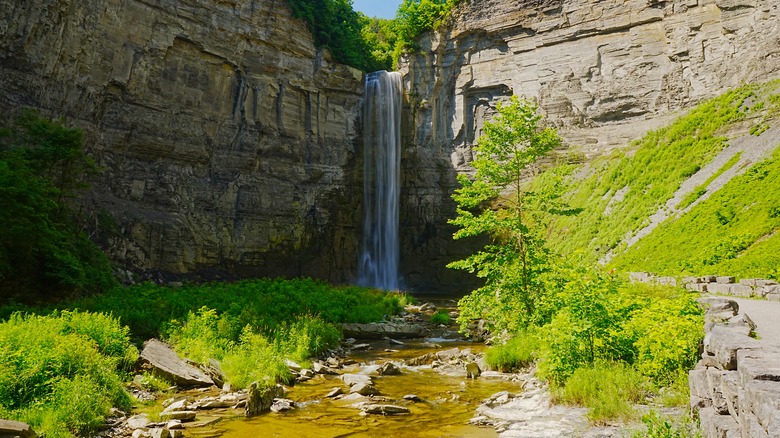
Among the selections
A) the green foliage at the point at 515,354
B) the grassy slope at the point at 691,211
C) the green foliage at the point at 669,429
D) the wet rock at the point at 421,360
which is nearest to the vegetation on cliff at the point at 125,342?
the wet rock at the point at 421,360

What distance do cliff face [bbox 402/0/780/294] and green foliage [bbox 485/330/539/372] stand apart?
96.8 ft

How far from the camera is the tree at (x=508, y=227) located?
43.7 ft

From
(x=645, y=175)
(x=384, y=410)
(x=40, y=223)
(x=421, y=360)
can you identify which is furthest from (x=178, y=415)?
(x=645, y=175)

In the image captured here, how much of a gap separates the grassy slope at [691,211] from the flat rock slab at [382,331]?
20.9 ft

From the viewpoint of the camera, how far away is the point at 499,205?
41.1 m

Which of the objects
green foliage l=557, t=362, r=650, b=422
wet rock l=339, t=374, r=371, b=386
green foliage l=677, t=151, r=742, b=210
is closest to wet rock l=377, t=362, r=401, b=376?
wet rock l=339, t=374, r=371, b=386

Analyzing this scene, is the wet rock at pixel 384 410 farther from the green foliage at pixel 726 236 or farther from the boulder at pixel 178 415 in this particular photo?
the green foliage at pixel 726 236

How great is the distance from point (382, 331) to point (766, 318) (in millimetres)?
12279

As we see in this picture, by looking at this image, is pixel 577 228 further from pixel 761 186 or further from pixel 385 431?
pixel 385 431

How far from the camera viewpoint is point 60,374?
351 inches

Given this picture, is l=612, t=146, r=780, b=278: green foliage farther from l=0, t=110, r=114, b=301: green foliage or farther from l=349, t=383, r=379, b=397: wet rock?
l=0, t=110, r=114, b=301: green foliage

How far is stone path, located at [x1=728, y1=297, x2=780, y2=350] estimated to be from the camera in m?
6.29

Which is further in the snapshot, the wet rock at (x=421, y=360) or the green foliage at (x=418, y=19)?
the green foliage at (x=418, y=19)

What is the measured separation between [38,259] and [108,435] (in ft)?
40.5
